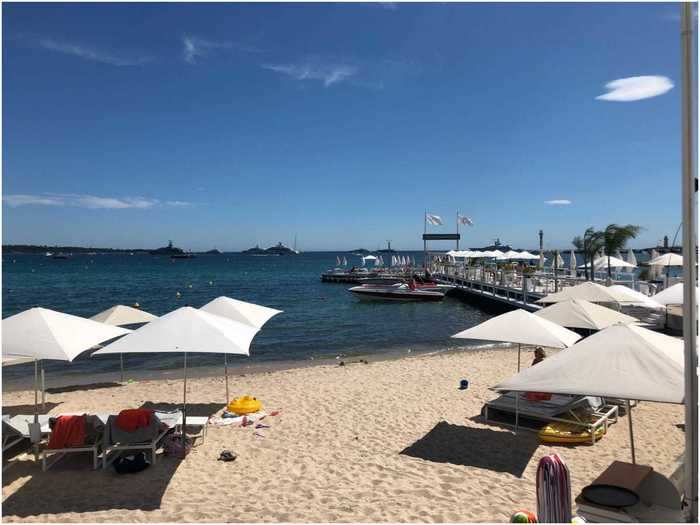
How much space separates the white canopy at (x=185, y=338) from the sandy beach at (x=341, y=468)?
1.53 meters

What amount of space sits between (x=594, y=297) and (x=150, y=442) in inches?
442

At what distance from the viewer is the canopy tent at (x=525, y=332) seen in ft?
27.3

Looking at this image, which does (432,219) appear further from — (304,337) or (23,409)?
(23,409)

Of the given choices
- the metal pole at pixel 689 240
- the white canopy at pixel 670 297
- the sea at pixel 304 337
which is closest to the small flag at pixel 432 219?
the sea at pixel 304 337

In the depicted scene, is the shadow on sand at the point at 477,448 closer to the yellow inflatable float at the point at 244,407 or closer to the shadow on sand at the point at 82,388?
the yellow inflatable float at the point at 244,407

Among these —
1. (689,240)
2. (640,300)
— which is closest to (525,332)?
(640,300)

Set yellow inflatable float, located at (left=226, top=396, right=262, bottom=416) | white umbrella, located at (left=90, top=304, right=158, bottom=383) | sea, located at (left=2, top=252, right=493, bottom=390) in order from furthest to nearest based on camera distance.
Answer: sea, located at (left=2, top=252, right=493, bottom=390), white umbrella, located at (left=90, top=304, right=158, bottom=383), yellow inflatable float, located at (left=226, top=396, right=262, bottom=416)

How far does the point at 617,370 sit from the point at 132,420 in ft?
19.5

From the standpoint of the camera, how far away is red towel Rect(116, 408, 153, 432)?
6.62 metres

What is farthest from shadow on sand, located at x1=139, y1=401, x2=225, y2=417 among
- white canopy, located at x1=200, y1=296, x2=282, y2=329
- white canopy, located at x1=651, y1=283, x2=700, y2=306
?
white canopy, located at x1=651, y1=283, x2=700, y2=306

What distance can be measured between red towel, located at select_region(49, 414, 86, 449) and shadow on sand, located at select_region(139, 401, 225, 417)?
3028 millimetres

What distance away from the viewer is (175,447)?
6938mm

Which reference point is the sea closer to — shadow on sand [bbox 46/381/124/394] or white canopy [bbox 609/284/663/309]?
shadow on sand [bbox 46/381/124/394]

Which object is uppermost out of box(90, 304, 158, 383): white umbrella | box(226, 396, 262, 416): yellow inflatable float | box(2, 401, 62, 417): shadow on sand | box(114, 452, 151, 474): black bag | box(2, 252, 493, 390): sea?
box(90, 304, 158, 383): white umbrella
